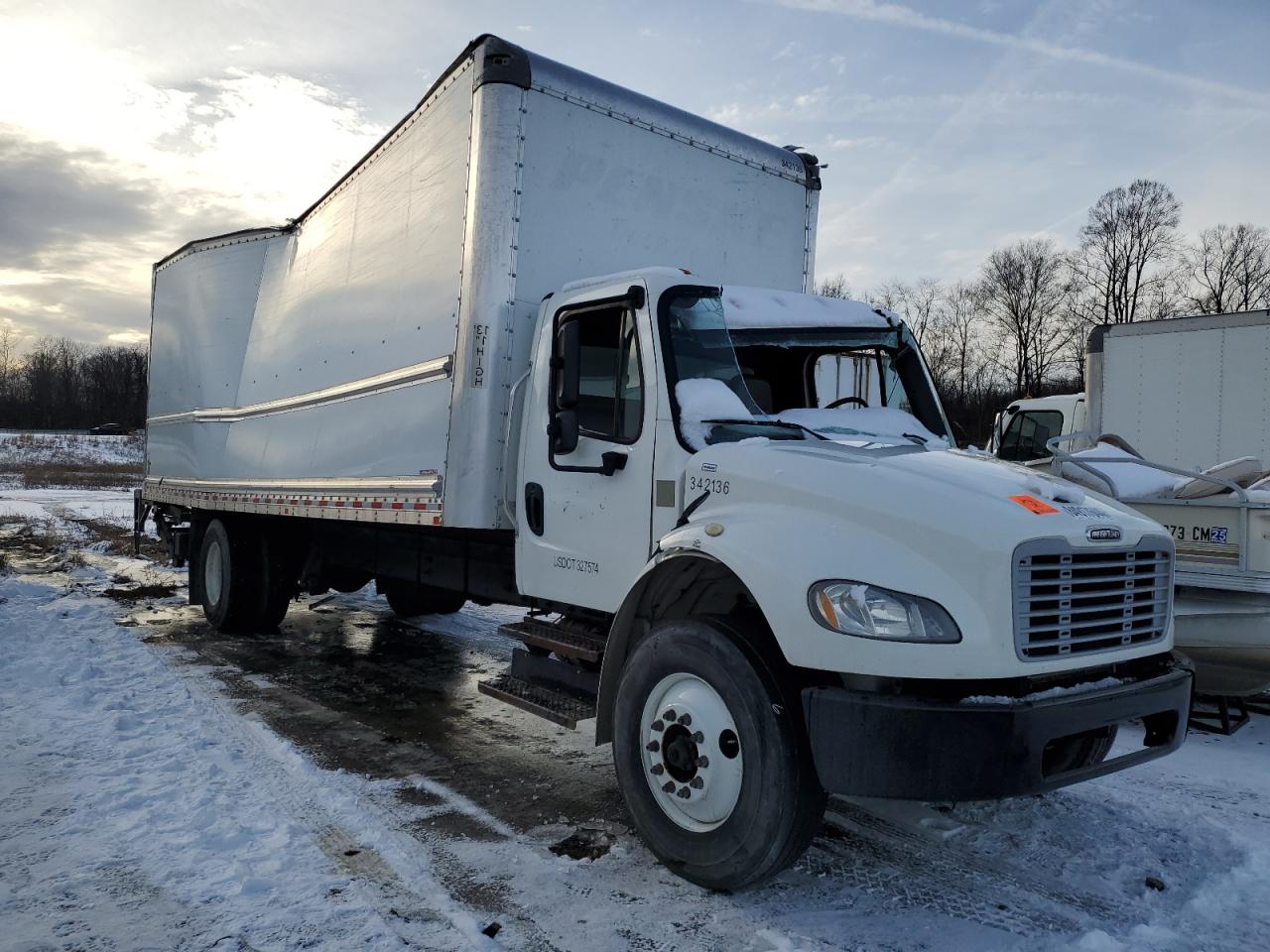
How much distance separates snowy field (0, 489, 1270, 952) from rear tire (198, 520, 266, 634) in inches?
85.6

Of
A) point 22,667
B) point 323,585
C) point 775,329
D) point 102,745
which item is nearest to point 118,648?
point 22,667

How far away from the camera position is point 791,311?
4789 millimetres

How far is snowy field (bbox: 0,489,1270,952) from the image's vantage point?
3.44 m

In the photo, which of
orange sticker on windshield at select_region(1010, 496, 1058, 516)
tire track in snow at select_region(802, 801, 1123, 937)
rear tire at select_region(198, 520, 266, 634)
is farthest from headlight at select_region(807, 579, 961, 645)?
rear tire at select_region(198, 520, 266, 634)

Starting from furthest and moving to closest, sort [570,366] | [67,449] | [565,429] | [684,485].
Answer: [67,449]
[565,429]
[570,366]
[684,485]

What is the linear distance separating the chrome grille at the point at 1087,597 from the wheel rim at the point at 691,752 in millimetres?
1125

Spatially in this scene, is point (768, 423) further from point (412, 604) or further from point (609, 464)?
point (412, 604)

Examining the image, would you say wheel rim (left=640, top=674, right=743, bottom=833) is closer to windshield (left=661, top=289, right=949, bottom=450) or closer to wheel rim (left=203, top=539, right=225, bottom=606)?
windshield (left=661, top=289, right=949, bottom=450)

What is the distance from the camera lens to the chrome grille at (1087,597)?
3.19m

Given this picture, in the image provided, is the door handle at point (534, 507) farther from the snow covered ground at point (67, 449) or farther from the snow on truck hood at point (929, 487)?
the snow covered ground at point (67, 449)

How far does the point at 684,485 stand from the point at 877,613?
3.85 feet

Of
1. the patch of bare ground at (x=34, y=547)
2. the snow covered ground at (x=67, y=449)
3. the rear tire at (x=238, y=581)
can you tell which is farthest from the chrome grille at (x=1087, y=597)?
the snow covered ground at (x=67, y=449)

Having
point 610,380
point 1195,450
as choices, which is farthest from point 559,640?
point 1195,450

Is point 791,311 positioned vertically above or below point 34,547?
above
